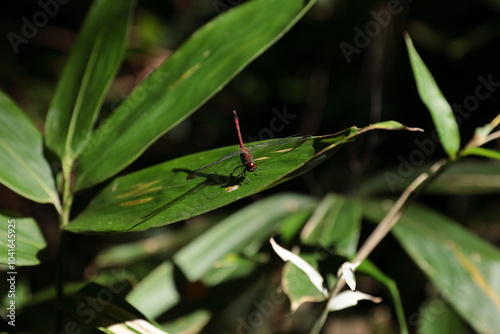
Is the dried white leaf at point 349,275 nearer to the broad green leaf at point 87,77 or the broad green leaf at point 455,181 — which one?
the broad green leaf at point 87,77

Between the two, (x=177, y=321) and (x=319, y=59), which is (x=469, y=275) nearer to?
(x=177, y=321)

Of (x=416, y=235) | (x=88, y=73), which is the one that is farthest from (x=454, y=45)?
(x=88, y=73)

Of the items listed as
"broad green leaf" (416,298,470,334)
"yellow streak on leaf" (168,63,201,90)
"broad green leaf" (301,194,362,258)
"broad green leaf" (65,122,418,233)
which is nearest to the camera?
→ "broad green leaf" (65,122,418,233)

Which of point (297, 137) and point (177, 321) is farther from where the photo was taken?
point (177, 321)

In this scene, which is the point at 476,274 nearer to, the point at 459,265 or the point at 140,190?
the point at 459,265

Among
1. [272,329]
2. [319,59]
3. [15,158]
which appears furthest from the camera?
[319,59]

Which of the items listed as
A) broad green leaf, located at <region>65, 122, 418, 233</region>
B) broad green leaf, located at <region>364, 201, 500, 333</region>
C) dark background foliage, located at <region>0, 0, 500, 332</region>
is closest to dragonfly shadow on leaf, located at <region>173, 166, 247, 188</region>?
broad green leaf, located at <region>65, 122, 418, 233</region>

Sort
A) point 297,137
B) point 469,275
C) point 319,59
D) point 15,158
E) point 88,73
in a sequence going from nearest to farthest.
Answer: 1. point 297,137
2. point 15,158
3. point 88,73
4. point 469,275
5. point 319,59

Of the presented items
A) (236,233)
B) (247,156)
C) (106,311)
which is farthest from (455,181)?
(106,311)

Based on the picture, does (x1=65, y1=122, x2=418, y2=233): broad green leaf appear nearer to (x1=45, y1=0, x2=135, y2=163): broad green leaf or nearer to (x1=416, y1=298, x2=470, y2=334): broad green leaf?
(x1=45, y1=0, x2=135, y2=163): broad green leaf
